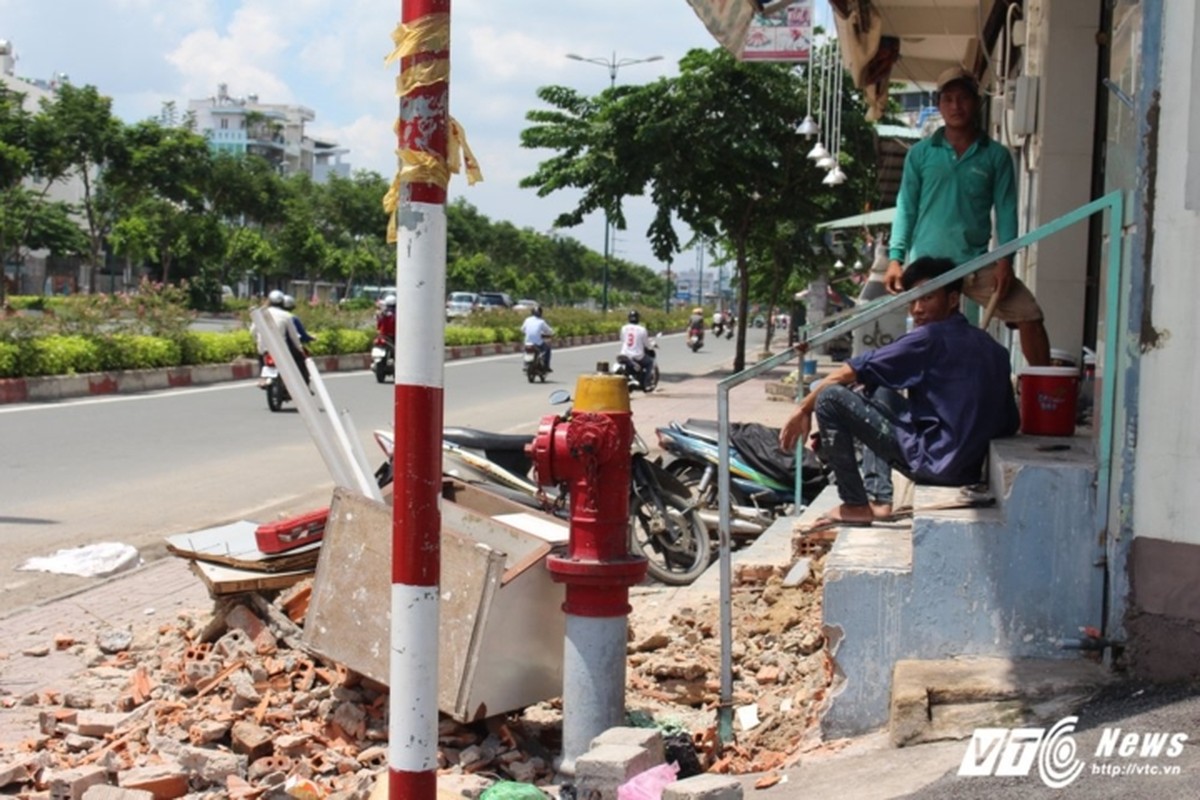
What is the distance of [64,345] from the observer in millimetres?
18375

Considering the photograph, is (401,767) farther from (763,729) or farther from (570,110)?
(570,110)

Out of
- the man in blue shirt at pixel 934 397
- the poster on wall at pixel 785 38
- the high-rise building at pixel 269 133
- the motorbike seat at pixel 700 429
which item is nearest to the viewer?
the man in blue shirt at pixel 934 397

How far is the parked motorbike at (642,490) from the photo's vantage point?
7551mm

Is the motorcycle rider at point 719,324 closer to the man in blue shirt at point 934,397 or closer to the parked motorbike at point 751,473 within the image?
the parked motorbike at point 751,473

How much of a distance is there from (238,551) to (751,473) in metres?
3.77

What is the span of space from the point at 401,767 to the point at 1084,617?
2.22 meters

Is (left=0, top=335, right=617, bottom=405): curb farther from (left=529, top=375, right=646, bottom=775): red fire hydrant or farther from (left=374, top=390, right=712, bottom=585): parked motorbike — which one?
(left=529, top=375, right=646, bottom=775): red fire hydrant

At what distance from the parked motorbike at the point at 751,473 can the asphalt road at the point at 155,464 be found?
3.11m

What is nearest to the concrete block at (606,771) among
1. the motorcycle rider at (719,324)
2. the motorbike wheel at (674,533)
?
the motorbike wheel at (674,533)

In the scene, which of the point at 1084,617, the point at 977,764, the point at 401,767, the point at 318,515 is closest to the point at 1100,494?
the point at 1084,617

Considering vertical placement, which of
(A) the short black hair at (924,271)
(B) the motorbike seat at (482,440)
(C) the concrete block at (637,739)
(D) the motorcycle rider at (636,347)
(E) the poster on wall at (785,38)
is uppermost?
(E) the poster on wall at (785,38)

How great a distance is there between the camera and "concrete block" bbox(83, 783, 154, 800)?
3811mm

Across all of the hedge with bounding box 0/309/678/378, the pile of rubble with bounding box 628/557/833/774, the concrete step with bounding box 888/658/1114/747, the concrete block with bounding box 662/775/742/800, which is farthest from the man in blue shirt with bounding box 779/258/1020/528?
the hedge with bounding box 0/309/678/378

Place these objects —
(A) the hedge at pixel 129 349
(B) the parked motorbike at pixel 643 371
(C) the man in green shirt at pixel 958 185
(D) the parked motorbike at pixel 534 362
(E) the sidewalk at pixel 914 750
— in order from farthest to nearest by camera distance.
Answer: (D) the parked motorbike at pixel 534 362 → (B) the parked motorbike at pixel 643 371 → (A) the hedge at pixel 129 349 → (C) the man in green shirt at pixel 958 185 → (E) the sidewalk at pixel 914 750
